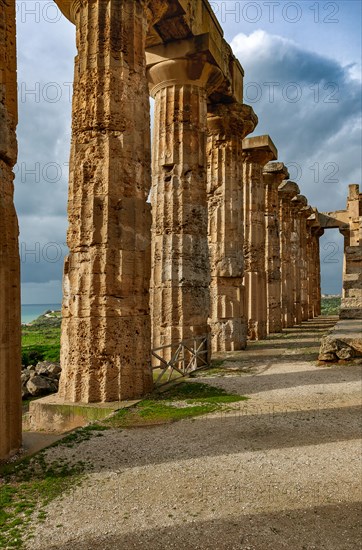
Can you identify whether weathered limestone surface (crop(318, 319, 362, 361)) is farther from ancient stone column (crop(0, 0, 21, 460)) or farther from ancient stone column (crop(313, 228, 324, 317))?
ancient stone column (crop(313, 228, 324, 317))

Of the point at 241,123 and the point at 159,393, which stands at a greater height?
the point at 241,123

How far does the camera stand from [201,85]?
13.1 meters

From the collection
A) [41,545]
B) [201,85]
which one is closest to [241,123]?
[201,85]

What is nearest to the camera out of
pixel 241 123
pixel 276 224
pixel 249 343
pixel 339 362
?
pixel 339 362

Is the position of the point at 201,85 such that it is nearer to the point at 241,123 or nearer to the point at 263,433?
the point at 241,123

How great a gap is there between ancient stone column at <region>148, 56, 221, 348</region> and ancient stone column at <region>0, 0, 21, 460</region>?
23.0 ft

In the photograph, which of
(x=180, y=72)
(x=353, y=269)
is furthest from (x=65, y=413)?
(x=353, y=269)

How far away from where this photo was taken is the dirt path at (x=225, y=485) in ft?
12.0

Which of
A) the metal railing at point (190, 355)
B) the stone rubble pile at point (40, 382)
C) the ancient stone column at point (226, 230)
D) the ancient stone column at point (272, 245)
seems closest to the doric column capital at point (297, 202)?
the ancient stone column at point (272, 245)

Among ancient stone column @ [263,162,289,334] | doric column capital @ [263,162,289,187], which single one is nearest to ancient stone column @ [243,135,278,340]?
doric column capital @ [263,162,289,187]

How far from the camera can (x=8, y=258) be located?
545cm

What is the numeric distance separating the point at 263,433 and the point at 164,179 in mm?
8177

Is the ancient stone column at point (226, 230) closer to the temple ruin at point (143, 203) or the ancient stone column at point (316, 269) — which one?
the temple ruin at point (143, 203)

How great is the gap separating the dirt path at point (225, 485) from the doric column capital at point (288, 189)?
19873mm
